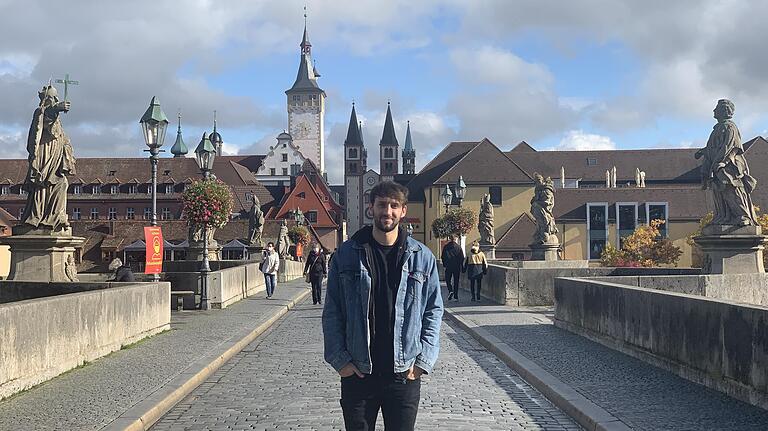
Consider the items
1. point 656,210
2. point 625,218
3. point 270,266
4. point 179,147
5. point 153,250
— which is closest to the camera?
point 153,250

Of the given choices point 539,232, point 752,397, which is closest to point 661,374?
point 752,397

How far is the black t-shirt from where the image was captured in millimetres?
5289

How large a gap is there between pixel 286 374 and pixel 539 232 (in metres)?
22.7

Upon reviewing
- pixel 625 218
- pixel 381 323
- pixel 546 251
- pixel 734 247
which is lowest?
pixel 381 323

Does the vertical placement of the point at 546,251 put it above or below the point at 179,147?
below

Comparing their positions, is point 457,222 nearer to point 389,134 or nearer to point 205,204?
point 205,204

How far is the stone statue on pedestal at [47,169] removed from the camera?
56.4ft

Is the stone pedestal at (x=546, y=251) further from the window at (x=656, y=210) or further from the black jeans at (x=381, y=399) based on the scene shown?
the window at (x=656, y=210)

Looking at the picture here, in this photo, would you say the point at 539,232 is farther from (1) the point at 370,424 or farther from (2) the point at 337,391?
(1) the point at 370,424

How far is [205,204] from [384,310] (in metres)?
21.9

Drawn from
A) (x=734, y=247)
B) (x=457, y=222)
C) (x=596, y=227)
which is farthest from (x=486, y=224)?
(x=596, y=227)

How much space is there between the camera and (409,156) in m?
170

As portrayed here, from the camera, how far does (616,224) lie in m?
93.9

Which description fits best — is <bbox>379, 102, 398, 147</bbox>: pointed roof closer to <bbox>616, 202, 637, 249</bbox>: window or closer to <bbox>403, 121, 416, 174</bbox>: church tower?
<bbox>403, 121, 416, 174</bbox>: church tower
